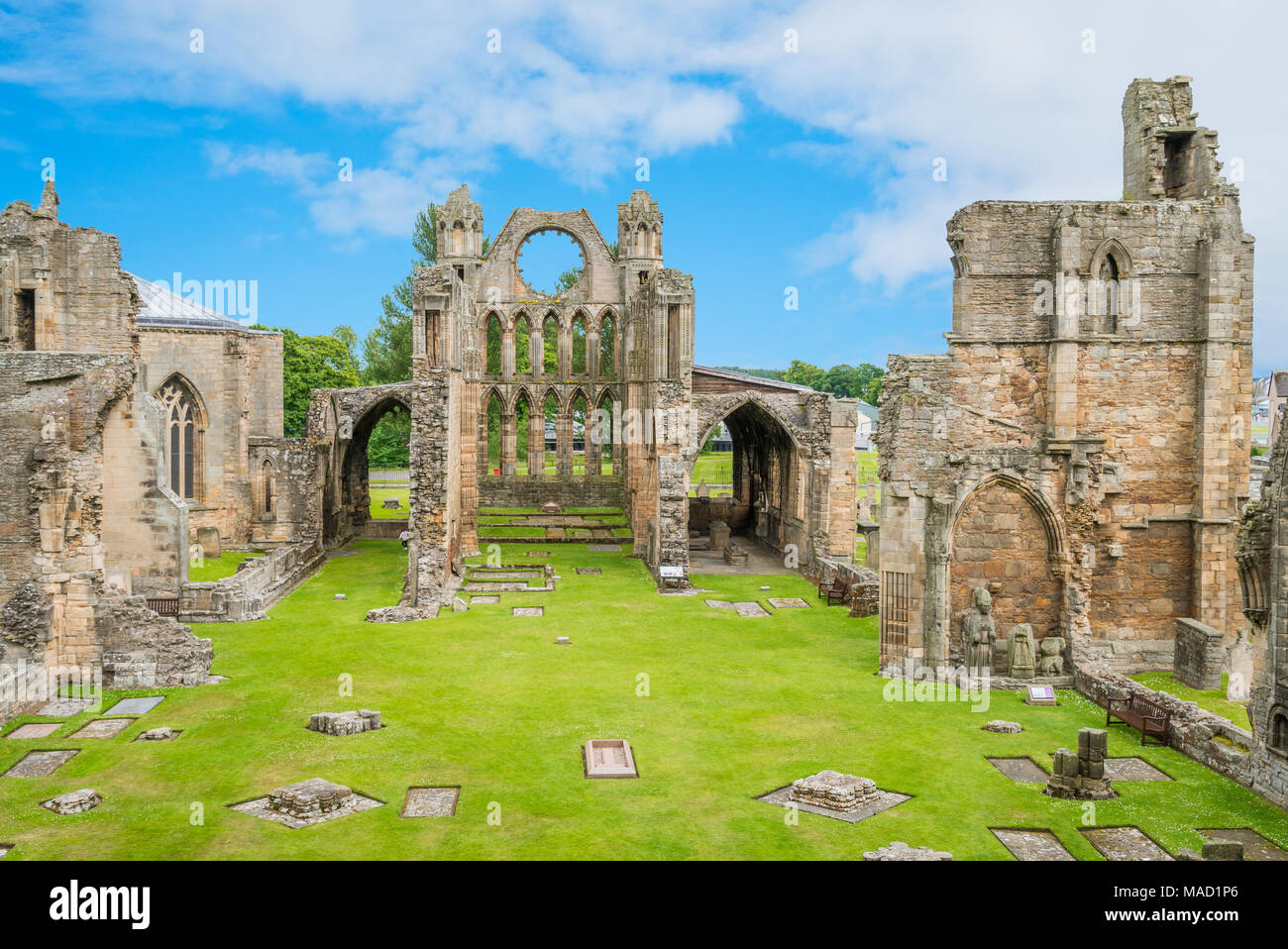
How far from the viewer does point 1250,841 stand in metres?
11.4

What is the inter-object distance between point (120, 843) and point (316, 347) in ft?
177

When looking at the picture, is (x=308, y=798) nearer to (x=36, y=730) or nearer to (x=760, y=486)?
(x=36, y=730)

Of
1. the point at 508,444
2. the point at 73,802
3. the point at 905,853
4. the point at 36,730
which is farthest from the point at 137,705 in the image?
the point at 508,444

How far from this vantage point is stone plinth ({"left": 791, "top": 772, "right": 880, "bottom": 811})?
39.7 ft

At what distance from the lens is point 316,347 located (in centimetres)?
6169

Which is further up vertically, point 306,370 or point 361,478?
point 306,370

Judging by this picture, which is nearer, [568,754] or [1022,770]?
[1022,770]

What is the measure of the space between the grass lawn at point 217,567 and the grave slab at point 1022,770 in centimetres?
2059

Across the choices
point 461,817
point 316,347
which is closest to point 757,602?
point 461,817

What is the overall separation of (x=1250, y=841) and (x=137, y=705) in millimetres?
15478

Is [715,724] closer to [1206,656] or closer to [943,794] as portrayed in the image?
[943,794]

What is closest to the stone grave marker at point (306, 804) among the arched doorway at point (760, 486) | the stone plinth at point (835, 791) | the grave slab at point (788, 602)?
the stone plinth at point (835, 791)

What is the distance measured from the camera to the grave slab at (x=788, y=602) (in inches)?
1000

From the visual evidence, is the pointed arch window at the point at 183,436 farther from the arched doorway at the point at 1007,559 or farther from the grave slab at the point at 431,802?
the arched doorway at the point at 1007,559
